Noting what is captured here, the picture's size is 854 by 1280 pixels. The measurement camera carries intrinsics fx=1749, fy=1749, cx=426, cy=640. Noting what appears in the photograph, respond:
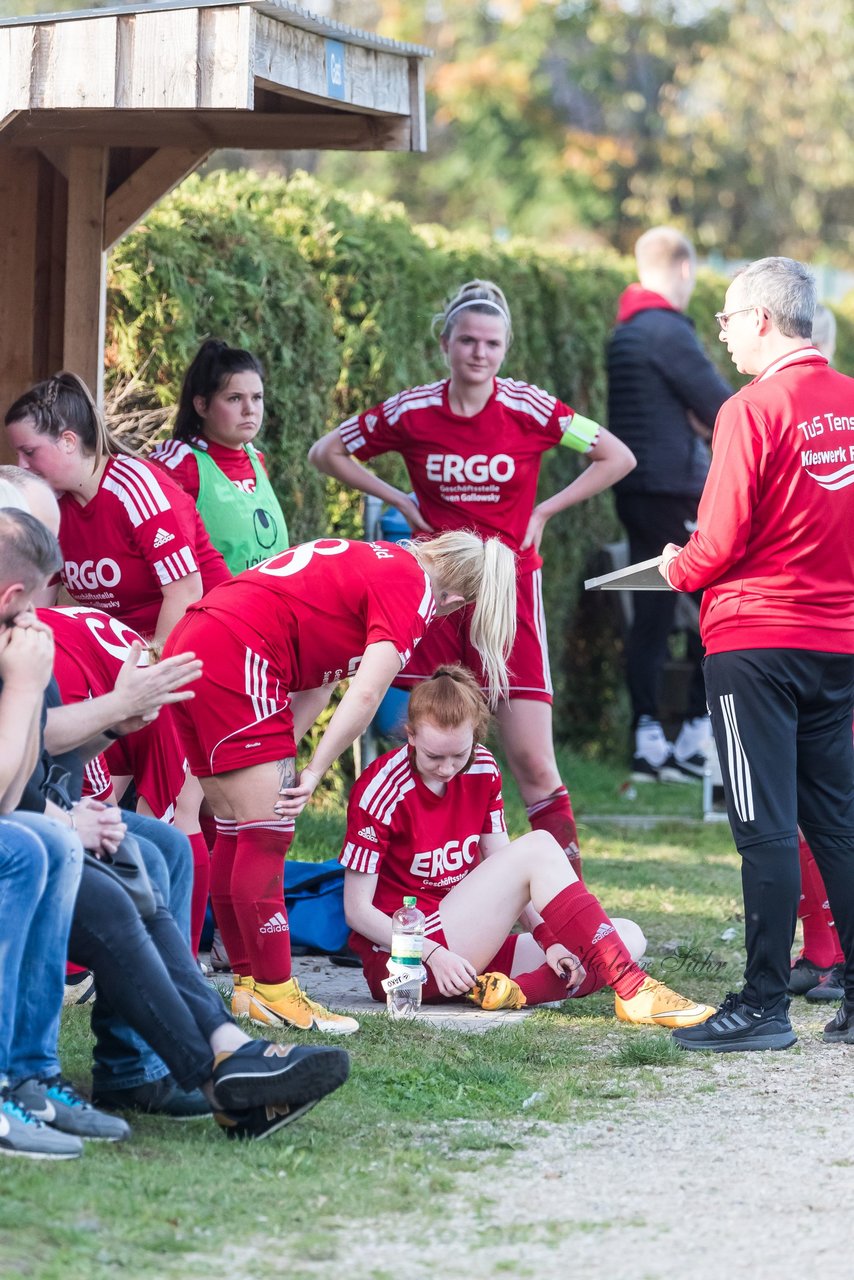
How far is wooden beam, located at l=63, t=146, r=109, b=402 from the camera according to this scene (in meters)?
6.04

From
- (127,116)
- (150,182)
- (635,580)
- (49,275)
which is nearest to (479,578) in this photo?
(635,580)

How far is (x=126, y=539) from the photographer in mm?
5074

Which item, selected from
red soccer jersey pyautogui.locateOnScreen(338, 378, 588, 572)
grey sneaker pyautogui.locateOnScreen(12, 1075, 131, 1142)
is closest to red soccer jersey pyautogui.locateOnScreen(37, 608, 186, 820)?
grey sneaker pyautogui.locateOnScreen(12, 1075, 131, 1142)

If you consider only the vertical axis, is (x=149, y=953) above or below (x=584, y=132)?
below

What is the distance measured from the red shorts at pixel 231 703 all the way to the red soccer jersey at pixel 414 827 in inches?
19.9

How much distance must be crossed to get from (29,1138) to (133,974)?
37 cm

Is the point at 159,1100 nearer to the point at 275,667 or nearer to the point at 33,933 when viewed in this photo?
the point at 33,933

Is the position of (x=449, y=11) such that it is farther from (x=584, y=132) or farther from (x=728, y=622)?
Result: (x=728, y=622)

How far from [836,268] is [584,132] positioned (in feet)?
17.5

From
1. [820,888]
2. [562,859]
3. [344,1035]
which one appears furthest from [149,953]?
[820,888]

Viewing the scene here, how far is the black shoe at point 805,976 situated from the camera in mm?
5449

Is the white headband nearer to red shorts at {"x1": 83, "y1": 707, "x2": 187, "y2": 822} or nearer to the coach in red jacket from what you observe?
the coach in red jacket

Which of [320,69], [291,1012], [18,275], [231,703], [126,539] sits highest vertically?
[320,69]

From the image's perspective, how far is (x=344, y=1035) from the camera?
14.8 ft
